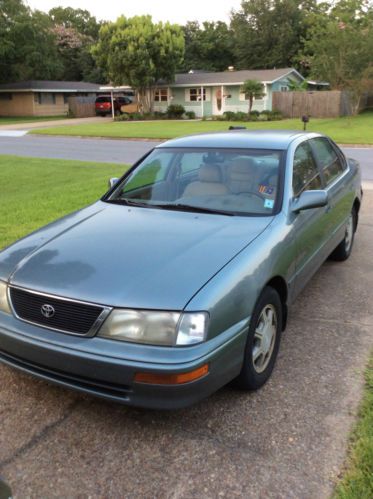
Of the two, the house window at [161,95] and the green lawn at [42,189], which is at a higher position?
the house window at [161,95]

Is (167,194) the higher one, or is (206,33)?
(206,33)

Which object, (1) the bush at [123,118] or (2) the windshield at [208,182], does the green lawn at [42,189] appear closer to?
(2) the windshield at [208,182]

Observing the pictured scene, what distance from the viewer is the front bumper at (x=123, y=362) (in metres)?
2.51

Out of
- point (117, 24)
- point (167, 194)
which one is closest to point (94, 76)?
point (117, 24)

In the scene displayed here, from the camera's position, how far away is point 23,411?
303 centimetres

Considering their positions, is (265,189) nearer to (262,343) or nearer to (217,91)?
(262,343)

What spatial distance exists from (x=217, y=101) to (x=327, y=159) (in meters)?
38.8

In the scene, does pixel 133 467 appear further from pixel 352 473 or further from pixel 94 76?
pixel 94 76

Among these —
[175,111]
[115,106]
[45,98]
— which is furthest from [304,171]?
[45,98]

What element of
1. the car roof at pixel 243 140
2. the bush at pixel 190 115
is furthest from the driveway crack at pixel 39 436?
the bush at pixel 190 115

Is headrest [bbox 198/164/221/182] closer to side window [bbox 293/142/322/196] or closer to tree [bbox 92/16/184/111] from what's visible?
side window [bbox 293/142/322/196]

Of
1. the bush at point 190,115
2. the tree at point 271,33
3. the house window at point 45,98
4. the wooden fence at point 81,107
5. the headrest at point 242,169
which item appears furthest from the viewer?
the tree at point 271,33

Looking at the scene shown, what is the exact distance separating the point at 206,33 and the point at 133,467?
68.9m

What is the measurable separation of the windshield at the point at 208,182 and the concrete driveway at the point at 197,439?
47.0 inches
